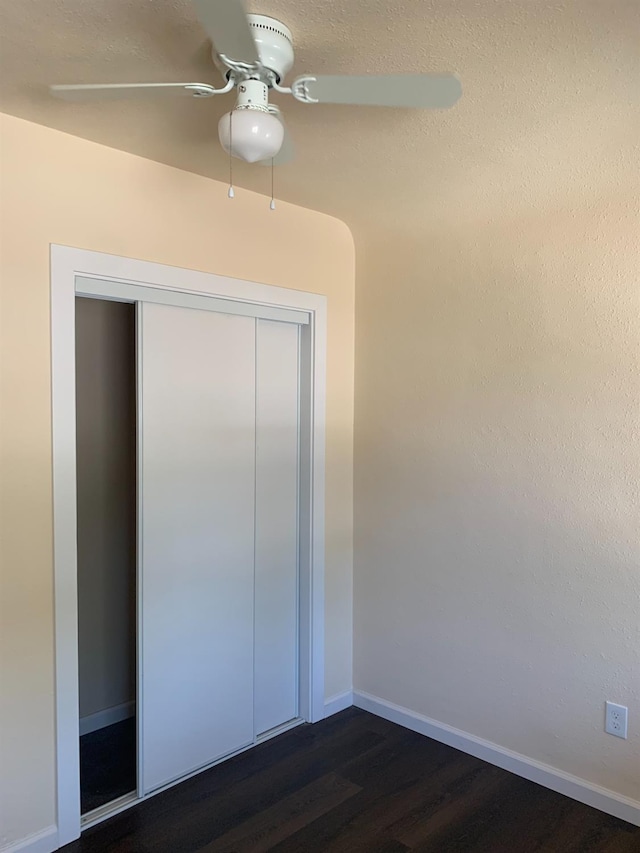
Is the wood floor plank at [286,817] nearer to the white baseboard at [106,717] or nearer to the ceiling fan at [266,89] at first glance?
the white baseboard at [106,717]

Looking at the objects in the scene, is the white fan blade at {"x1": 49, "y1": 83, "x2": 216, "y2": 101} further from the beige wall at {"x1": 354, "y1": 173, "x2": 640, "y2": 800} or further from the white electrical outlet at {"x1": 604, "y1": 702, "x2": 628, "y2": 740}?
the white electrical outlet at {"x1": 604, "y1": 702, "x2": 628, "y2": 740}

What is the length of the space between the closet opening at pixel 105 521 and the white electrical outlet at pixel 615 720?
2055 mm

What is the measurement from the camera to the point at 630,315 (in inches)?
90.4

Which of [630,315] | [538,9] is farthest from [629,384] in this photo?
[538,9]

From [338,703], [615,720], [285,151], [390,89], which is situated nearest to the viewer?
[390,89]

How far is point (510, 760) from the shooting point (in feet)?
8.73

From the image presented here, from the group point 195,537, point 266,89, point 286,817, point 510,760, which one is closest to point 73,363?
point 195,537

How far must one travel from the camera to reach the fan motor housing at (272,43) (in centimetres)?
149

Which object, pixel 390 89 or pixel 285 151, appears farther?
pixel 285 151

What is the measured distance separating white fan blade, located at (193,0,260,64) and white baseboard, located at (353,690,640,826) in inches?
107

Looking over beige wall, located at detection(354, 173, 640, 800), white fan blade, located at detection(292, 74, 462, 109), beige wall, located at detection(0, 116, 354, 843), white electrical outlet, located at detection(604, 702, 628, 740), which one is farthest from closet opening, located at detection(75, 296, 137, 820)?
white electrical outlet, located at detection(604, 702, 628, 740)

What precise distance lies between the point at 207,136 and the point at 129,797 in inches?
98.8

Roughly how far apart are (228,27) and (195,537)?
194cm

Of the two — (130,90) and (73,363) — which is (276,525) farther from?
(130,90)
